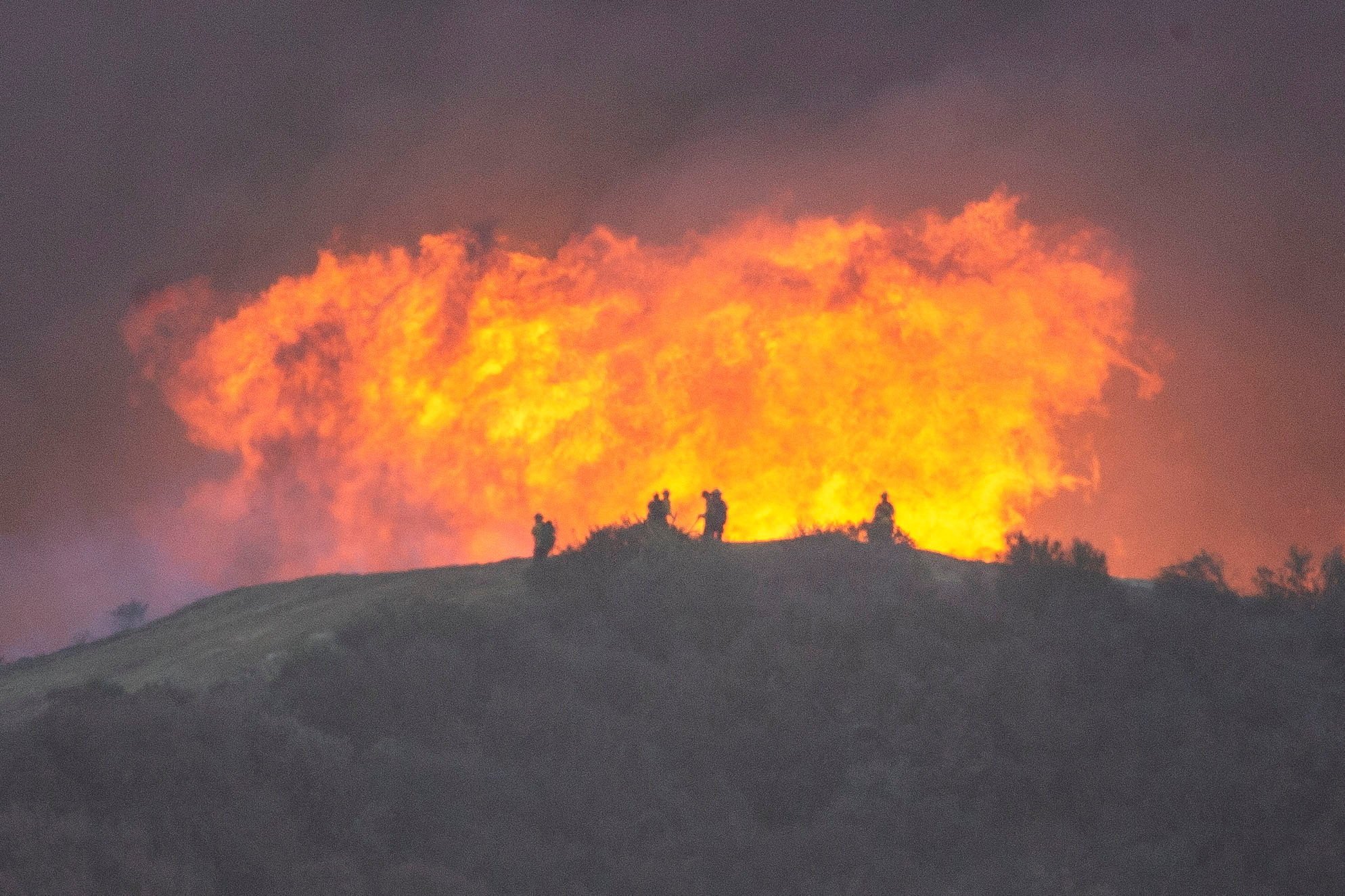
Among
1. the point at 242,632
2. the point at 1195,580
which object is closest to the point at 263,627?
the point at 242,632

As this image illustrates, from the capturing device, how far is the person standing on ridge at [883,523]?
168 feet

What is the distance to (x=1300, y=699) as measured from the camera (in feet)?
124

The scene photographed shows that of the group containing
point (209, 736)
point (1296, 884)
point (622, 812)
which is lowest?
point (1296, 884)

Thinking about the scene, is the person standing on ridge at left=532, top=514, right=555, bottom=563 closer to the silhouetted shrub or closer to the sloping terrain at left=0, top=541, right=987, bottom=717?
the sloping terrain at left=0, top=541, right=987, bottom=717

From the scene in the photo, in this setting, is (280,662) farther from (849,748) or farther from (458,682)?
(849,748)

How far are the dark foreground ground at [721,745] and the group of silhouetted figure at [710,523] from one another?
2.17 metres

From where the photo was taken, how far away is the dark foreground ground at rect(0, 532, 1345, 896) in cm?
3231

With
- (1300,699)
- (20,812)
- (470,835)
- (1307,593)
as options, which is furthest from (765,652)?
(20,812)

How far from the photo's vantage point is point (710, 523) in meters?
52.8

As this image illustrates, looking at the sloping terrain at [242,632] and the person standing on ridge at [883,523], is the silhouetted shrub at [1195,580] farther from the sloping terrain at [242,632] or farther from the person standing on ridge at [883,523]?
the sloping terrain at [242,632]

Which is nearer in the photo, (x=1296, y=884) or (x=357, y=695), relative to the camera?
(x=1296, y=884)

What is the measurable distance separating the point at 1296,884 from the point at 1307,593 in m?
15.7

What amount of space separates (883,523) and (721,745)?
1530 centimetres

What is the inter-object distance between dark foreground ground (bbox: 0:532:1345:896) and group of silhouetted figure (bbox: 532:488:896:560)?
2169 millimetres
